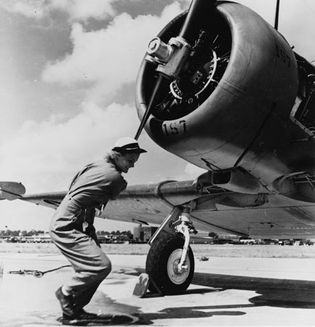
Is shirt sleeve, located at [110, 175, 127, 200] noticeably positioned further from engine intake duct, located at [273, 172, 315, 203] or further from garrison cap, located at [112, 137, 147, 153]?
engine intake duct, located at [273, 172, 315, 203]

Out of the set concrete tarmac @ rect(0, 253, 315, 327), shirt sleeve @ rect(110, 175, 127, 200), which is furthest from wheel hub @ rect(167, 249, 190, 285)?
shirt sleeve @ rect(110, 175, 127, 200)

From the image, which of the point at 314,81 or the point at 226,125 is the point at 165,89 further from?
the point at 314,81

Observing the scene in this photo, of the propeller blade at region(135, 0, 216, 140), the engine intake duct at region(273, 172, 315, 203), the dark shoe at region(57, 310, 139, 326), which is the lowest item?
the dark shoe at region(57, 310, 139, 326)

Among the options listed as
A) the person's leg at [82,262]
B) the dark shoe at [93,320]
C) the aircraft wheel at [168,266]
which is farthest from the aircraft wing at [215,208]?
→ the dark shoe at [93,320]

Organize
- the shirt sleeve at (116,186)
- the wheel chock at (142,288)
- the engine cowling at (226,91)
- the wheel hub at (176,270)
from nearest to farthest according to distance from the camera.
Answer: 1. the shirt sleeve at (116,186)
2. the engine cowling at (226,91)
3. the wheel chock at (142,288)
4. the wheel hub at (176,270)

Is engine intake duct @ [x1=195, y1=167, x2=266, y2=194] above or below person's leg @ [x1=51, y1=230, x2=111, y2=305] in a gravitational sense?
Answer: above

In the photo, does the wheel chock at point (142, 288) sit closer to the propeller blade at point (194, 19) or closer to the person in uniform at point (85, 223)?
the person in uniform at point (85, 223)

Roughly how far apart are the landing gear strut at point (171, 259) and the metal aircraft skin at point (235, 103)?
3.60 feet

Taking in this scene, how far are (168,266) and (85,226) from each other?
271 centimetres

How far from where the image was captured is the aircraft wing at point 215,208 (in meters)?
6.47

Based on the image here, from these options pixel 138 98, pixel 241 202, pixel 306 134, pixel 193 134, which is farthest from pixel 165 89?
pixel 241 202

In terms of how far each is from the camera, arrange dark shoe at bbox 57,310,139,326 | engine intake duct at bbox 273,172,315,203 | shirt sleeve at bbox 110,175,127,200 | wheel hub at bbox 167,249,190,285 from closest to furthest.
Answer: dark shoe at bbox 57,310,139,326 → shirt sleeve at bbox 110,175,127,200 → engine intake duct at bbox 273,172,315,203 → wheel hub at bbox 167,249,190,285

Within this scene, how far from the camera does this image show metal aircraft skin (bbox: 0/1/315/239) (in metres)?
4.24

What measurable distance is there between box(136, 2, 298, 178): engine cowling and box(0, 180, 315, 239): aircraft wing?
133 cm
